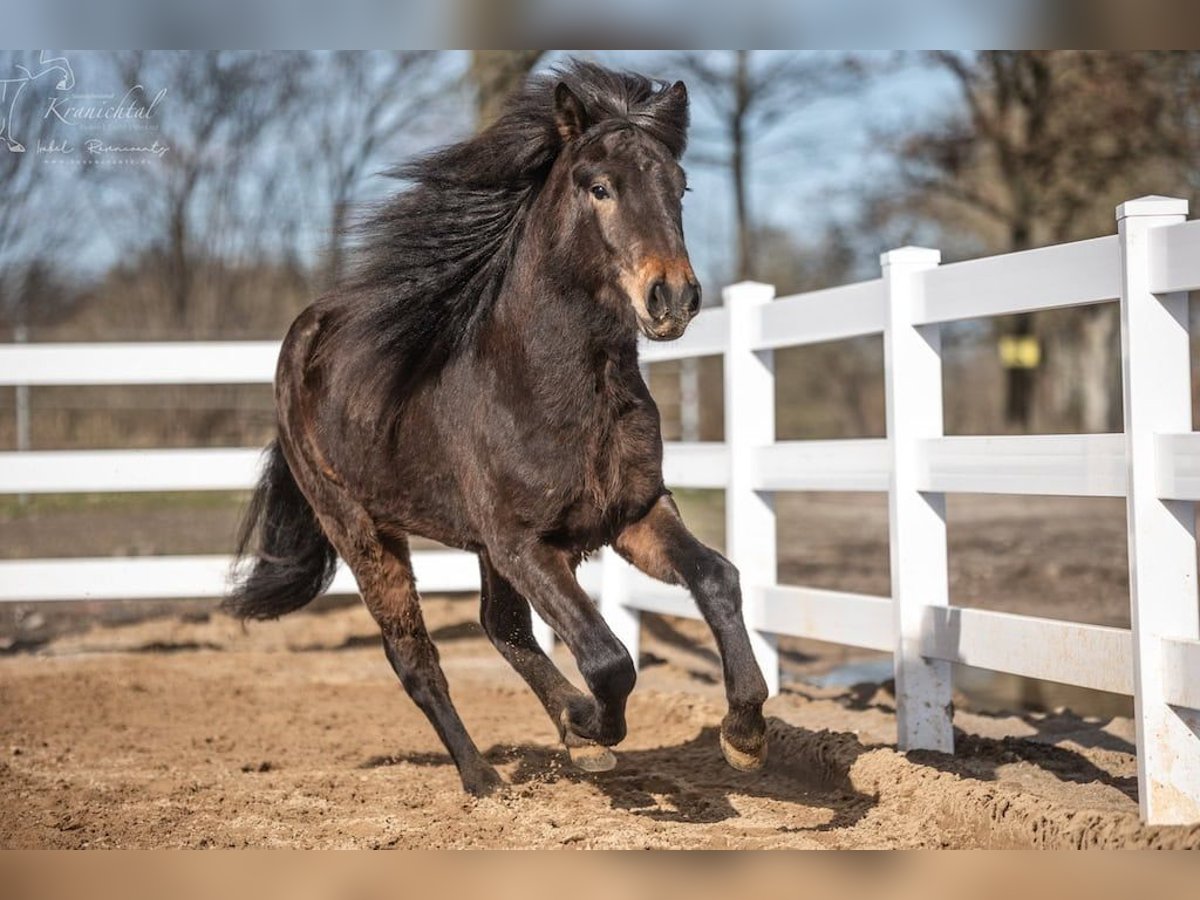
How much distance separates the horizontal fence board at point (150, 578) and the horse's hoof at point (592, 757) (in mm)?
3803

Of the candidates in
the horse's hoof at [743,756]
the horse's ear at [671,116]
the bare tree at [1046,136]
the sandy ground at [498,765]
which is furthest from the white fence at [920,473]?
the bare tree at [1046,136]

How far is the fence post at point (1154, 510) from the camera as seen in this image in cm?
365

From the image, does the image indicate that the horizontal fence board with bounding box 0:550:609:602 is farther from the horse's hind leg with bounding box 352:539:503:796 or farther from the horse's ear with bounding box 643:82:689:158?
the horse's ear with bounding box 643:82:689:158

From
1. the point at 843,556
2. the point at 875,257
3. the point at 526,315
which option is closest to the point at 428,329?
the point at 526,315

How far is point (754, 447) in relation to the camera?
20.8ft

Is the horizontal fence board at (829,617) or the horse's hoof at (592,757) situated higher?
the horizontal fence board at (829,617)

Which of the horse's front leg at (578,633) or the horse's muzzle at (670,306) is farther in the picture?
the horse's front leg at (578,633)

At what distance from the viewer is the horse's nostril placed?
Result: 3.70m

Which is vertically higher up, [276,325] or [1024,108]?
[1024,108]

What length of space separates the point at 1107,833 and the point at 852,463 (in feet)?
7.64

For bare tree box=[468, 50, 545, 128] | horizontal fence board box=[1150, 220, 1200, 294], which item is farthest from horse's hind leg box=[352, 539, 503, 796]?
bare tree box=[468, 50, 545, 128]

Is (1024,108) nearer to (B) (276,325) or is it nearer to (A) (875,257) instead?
(A) (875,257)

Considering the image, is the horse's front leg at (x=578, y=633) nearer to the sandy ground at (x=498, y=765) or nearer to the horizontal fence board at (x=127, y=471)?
the sandy ground at (x=498, y=765)

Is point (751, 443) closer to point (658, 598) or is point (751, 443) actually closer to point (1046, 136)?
point (658, 598)
